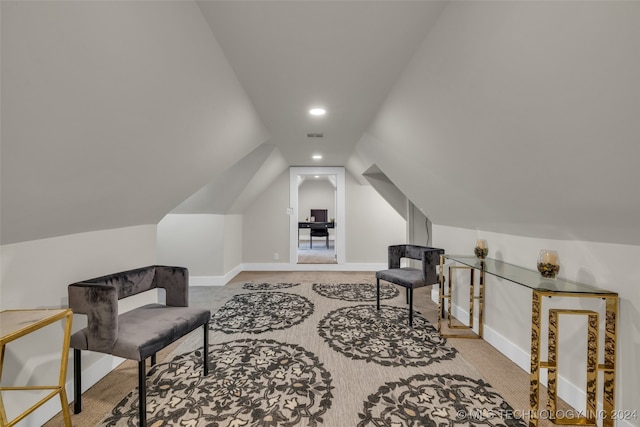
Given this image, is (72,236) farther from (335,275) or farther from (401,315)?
(335,275)

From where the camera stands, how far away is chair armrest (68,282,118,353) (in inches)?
61.6

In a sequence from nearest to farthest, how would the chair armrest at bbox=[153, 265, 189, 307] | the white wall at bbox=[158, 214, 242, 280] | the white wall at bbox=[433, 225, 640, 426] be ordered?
the white wall at bbox=[433, 225, 640, 426] → the chair armrest at bbox=[153, 265, 189, 307] → the white wall at bbox=[158, 214, 242, 280]

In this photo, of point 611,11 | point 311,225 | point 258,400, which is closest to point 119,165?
point 258,400

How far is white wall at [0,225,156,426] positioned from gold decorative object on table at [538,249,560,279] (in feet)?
9.71

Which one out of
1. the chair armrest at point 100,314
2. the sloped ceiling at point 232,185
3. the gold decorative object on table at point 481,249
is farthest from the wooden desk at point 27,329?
the sloped ceiling at point 232,185

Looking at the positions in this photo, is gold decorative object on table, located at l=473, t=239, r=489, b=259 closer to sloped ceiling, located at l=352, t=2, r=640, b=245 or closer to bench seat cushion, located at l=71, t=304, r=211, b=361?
sloped ceiling, located at l=352, t=2, r=640, b=245

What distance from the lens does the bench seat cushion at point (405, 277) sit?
299 centimetres

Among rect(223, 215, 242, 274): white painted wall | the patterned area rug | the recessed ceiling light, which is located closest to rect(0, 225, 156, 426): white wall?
the patterned area rug

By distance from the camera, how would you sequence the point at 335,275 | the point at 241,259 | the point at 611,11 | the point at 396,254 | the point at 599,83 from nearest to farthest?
the point at 611,11 → the point at 599,83 → the point at 396,254 → the point at 335,275 → the point at 241,259

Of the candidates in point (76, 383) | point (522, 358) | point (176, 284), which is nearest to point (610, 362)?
point (522, 358)

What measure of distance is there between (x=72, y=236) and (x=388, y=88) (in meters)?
2.51

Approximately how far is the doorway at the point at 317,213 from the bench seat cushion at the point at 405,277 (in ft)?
9.24

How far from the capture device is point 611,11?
0.88 meters

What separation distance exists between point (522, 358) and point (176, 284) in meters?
2.65
